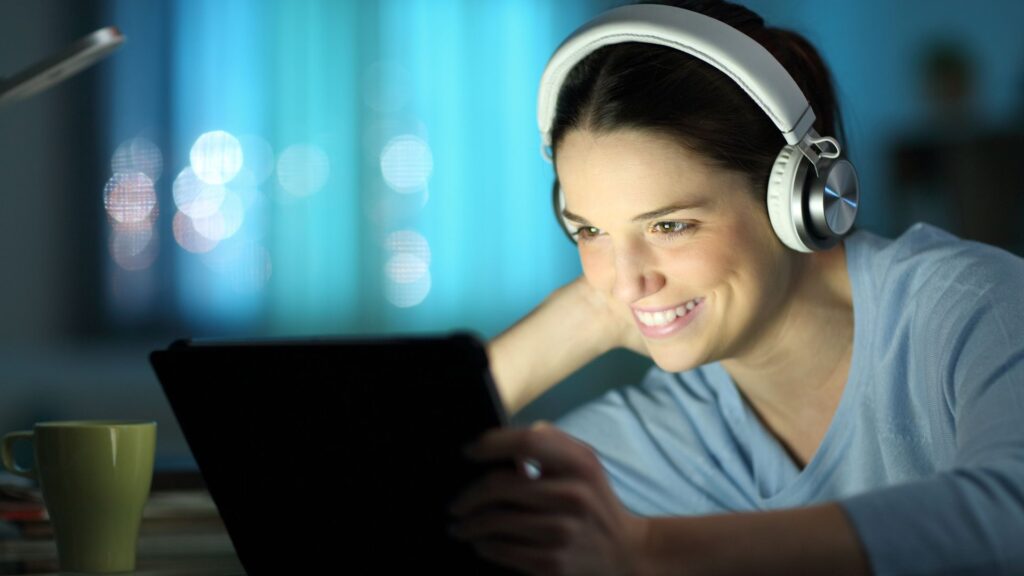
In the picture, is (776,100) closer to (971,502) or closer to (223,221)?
(971,502)

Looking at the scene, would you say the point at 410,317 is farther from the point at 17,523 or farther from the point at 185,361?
the point at 185,361

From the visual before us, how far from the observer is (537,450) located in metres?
0.54

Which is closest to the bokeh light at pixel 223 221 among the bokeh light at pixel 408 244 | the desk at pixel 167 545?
the bokeh light at pixel 408 244

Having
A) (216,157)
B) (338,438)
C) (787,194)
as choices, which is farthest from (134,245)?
(338,438)

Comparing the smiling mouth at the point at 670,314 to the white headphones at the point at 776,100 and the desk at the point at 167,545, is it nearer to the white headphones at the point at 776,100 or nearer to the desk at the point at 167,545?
the white headphones at the point at 776,100

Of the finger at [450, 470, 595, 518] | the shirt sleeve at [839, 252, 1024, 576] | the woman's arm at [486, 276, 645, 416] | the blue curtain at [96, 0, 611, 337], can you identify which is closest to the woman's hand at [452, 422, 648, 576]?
the finger at [450, 470, 595, 518]

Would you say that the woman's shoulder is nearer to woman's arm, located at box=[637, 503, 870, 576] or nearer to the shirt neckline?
the shirt neckline

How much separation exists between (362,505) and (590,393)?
115 inches

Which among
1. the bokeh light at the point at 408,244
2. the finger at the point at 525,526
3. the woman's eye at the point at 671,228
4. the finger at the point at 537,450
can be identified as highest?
Result: the woman's eye at the point at 671,228

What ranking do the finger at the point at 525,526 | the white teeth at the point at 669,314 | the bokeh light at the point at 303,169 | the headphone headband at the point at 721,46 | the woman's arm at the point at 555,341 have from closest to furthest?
1. the finger at the point at 525,526
2. the headphone headband at the point at 721,46
3. the white teeth at the point at 669,314
4. the woman's arm at the point at 555,341
5. the bokeh light at the point at 303,169

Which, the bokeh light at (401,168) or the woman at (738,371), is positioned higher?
the bokeh light at (401,168)

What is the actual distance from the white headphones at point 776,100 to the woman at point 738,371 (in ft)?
0.13

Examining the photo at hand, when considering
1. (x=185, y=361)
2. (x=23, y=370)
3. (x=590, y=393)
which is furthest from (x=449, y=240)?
(x=185, y=361)

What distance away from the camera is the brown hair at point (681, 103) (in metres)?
1.00
